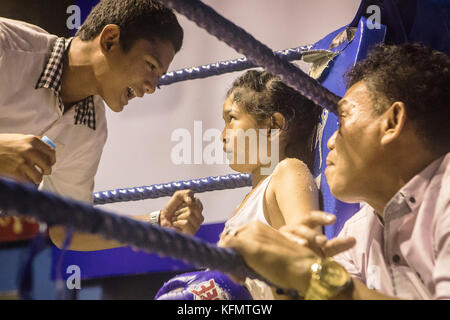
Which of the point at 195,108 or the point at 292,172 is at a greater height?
the point at 195,108

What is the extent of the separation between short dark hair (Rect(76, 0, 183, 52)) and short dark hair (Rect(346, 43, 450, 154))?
2.38ft

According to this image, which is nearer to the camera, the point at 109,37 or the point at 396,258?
the point at 396,258

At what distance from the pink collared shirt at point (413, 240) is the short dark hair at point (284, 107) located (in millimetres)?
667

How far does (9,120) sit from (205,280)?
2.65ft

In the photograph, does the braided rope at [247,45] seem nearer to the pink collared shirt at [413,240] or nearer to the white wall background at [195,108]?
the pink collared shirt at [413,240]

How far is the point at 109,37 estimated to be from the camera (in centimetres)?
159

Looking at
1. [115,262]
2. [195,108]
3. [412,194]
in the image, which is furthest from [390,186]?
[195,108]

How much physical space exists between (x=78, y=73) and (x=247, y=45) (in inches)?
30.6

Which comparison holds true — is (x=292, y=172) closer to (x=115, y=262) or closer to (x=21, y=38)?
(x=21, y=38)

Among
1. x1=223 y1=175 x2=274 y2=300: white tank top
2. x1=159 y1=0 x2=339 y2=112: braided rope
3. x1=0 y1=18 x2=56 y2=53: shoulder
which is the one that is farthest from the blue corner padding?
x1=0 y1=18 x2=56 y2=53: shoulder

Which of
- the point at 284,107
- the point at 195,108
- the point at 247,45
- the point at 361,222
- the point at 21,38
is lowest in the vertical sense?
the point at 361,222

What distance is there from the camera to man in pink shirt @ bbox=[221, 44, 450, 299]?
0.73m

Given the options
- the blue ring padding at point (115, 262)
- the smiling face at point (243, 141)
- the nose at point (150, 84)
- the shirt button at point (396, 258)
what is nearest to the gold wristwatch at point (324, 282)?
the shirt button at point (396, 258)

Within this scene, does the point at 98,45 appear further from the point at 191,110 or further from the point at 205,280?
the point at 191,110
